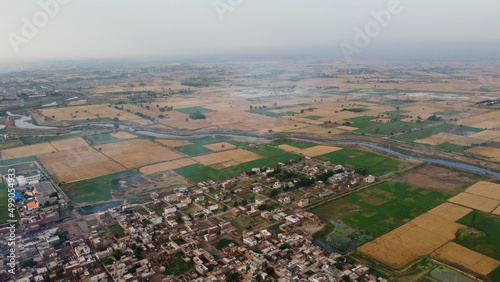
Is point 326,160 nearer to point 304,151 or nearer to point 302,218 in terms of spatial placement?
point 304,151

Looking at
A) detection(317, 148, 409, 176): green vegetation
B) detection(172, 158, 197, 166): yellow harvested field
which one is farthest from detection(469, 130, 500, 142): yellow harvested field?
detection(172, 158, 197, 166): yellow harvested field

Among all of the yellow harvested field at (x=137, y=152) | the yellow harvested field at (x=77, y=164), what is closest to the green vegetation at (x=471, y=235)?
the yellow harvested field at (x=137, y=152)

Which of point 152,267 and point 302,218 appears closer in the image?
point 152,267

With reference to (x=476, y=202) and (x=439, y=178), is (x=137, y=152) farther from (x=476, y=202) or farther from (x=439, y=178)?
(x=476, y=202)

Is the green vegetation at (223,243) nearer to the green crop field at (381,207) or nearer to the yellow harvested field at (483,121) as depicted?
the green crop field at (381,207)

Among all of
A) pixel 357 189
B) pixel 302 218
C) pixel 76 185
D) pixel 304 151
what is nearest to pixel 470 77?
pixel 304 151

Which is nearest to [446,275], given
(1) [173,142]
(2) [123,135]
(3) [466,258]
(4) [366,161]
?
(3) [466,258]
